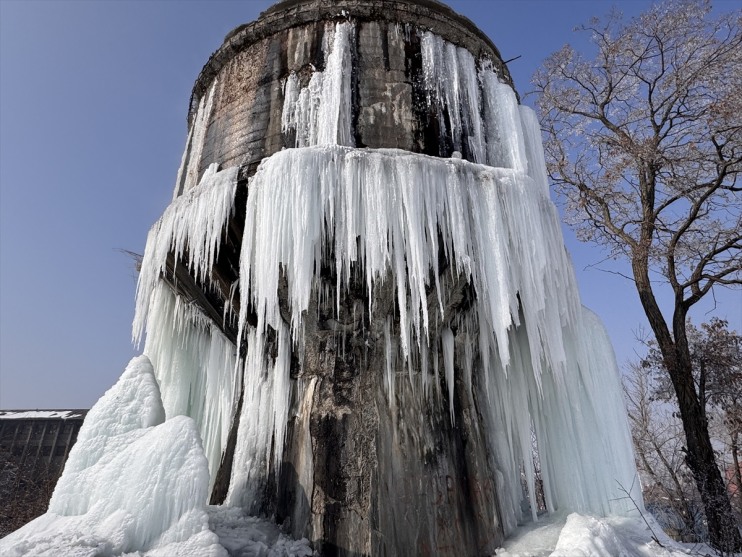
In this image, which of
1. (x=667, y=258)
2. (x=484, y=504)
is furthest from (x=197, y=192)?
(x=667, y=258)

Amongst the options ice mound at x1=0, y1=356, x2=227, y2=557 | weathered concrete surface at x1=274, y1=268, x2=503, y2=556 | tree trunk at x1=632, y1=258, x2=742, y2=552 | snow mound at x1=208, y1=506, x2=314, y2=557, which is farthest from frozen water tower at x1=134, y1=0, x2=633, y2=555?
tree trunk at x1=632, y1=258, x2=742, y2=552

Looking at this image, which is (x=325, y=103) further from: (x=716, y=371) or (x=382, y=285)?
(x=716, y=371)

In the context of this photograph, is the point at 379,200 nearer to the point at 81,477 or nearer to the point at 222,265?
the point at 222,265

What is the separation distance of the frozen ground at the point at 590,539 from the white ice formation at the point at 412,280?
27cm

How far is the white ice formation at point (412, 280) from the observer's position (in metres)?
4.56

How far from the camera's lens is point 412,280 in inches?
186

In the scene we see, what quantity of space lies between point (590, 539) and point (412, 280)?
8.50ft

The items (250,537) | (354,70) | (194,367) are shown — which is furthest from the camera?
(194,367)

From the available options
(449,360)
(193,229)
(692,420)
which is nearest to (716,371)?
(692,420)

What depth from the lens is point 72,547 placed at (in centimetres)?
337

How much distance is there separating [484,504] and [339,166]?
3.72m

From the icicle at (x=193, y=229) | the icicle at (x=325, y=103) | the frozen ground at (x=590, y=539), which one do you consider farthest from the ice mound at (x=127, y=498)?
the icicle at (x=325, y=103)

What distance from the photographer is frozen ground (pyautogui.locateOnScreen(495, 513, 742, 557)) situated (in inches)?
159

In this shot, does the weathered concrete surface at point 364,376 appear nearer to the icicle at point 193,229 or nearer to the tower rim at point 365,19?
the tower rim at point 365,19
